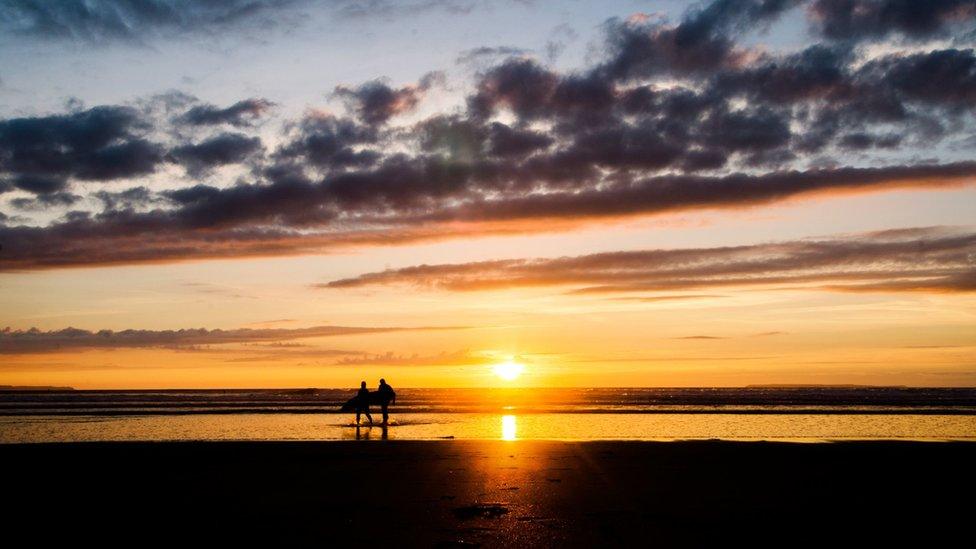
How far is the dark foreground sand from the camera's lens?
1202 cm

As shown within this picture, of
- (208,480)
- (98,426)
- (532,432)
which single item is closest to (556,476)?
(208,480)

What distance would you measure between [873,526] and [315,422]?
1463 inches

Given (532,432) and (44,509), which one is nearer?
(44,509)

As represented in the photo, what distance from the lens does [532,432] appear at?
3572cm

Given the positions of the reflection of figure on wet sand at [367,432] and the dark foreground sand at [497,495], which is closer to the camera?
the dark foreground sand at [497,495]

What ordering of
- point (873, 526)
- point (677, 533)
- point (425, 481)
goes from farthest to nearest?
point (425, 481) < point (873, 526) < point (677, 533)

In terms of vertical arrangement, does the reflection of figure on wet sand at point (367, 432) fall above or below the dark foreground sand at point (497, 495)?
below

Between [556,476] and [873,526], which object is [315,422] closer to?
[556,476]

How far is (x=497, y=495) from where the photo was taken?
15.4 meters

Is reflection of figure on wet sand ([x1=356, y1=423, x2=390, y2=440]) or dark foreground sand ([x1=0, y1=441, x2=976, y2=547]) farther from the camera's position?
reflection of figure on wet sand ([x1=356, y1=423, x2=390, y2=440])

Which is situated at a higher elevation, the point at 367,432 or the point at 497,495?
the point at 497,495

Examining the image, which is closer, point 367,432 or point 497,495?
point 497,495

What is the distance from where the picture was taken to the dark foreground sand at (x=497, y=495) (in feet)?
39.4

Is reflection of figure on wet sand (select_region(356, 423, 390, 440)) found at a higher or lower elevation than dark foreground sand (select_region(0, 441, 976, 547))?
lower
